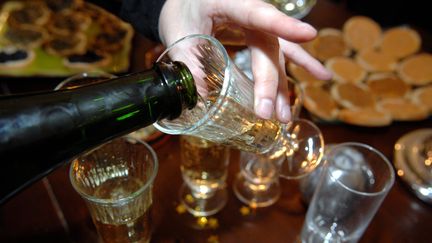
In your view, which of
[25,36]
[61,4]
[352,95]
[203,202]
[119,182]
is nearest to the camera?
[119,182]

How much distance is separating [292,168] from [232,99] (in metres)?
0.25

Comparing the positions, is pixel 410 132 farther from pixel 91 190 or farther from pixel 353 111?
pixel 91 190

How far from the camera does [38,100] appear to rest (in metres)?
0.42


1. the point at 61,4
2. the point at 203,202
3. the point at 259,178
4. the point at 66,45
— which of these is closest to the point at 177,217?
the point at 203,202

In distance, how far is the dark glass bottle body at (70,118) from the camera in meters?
0.40

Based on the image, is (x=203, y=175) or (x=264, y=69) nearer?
(x=264, y=69)

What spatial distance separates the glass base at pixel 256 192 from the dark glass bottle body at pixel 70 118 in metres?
0.34

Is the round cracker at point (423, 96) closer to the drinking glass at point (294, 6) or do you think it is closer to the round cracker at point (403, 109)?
the round cracker at point (403, 109)

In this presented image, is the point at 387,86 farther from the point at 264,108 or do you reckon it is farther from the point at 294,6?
the point at 264,108

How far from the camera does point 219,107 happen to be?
0.43 m

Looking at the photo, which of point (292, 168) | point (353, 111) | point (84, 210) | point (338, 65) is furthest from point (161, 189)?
point (338, 65)

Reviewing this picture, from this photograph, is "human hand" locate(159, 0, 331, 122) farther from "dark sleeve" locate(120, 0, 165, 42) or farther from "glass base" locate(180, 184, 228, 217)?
"glass base" locate(180, 184, 228, 217)

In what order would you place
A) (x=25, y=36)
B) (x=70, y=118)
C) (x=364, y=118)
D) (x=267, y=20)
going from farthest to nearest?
(x=25, y=36) < (x=364, y=118) < (x=267, y=20) < (x=70, y=118)

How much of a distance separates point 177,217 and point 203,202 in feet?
0.18
